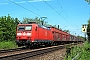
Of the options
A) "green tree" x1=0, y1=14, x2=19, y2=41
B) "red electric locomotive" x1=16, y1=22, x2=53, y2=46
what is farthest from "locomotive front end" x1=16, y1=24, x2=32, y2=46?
"green tree" x1=0, y1=14, x2=19, y2=41

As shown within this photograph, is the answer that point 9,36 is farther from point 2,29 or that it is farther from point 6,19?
point 6,19

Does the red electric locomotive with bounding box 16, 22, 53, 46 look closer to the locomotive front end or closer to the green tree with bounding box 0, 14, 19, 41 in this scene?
the locomotive front end

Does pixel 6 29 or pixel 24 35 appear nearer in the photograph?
pixel 24 35

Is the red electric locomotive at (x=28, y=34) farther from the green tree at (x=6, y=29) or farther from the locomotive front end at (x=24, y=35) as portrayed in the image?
the green tree at (x=6, y=29)

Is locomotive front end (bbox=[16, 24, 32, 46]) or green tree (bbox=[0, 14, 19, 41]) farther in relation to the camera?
green tree (bbox=[0, 14, 19, 41])

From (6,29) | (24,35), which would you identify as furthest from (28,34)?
(6,29)

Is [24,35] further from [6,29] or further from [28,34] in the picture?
[6,29]

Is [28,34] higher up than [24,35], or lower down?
higher up

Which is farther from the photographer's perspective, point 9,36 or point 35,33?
point 9,36

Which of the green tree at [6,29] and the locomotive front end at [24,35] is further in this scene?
the green tree at [6,29]

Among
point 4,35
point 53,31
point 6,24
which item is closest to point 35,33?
point 53,31

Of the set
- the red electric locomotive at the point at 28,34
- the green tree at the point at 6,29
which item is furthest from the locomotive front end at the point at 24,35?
the green tree at the point at 6,29

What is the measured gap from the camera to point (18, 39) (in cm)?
2819

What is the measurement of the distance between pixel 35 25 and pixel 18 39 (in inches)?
106
